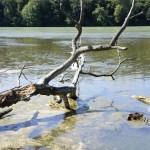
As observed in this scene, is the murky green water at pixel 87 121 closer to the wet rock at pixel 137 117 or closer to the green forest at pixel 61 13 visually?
the wet rock at pixel 137 117

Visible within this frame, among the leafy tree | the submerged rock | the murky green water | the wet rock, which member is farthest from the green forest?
the wet rock

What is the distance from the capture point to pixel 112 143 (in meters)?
9.73

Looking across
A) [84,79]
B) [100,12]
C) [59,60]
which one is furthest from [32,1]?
[84,79]

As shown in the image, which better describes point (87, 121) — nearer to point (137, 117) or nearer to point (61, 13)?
point (137, 117)

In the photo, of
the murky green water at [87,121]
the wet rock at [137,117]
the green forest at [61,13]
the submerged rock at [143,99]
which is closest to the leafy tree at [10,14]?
the green forest at [61,13]

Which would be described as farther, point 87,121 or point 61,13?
point 61,13

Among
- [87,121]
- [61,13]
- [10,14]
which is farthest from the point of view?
[10,14]

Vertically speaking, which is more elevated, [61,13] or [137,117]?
[137,117]

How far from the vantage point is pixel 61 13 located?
103562mm

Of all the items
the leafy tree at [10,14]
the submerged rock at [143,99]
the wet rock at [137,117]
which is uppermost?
the wet rock at [137,117]

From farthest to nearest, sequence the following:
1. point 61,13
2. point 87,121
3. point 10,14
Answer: point 10,14, point 61,13, point 87,121

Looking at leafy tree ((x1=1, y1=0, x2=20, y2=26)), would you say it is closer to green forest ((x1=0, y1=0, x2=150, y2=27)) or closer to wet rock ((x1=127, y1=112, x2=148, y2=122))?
green forest ((x1=0, y1=0, x2=150, y2=27))

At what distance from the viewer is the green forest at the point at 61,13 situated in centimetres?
9925

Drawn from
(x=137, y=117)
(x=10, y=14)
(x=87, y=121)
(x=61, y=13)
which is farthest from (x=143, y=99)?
(x=10, y=14)
